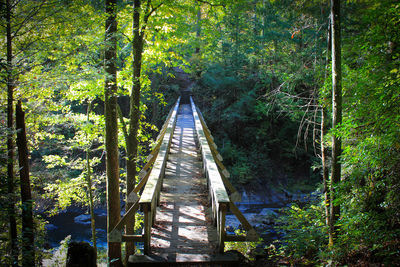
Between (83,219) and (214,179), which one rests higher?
(214,179)

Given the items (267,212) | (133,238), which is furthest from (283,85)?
(267,212)

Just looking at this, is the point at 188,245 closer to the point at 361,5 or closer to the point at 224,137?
the point at 361,5

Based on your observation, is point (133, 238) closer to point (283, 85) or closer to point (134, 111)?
point (134, 111)

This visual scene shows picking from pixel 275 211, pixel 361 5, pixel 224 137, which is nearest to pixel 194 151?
pixel 361 5

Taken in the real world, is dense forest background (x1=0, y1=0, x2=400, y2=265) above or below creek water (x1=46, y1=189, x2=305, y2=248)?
above

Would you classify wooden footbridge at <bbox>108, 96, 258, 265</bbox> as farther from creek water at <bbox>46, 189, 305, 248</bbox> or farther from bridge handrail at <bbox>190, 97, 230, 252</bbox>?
creek water at <bbox>46, 189, 305, 248</bbox>

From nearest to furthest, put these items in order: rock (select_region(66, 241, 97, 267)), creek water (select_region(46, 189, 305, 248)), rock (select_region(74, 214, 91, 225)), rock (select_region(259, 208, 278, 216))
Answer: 1. rock (select_region(66, 241, 97, 267))
2. creek water (select_region(46, 189, 305, 248))
3. rock (select_region(259, 208, 278, 216))
4. rock (select_region(74, 214, 91, 225))

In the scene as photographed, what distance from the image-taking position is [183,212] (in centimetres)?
481

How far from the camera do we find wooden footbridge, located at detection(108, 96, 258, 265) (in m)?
3.37

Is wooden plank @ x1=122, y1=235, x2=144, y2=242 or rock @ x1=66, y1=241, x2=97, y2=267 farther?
wooden plank @ x1=122, y1=235, x2=144, y2=242

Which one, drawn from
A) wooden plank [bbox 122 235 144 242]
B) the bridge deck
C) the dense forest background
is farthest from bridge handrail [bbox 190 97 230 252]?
the dense forest background

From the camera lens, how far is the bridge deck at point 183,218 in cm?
361

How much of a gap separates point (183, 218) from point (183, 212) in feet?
0.76

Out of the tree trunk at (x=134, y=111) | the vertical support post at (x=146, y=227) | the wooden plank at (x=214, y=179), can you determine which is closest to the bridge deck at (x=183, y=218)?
the vertical support post at (x=146, y=227)
